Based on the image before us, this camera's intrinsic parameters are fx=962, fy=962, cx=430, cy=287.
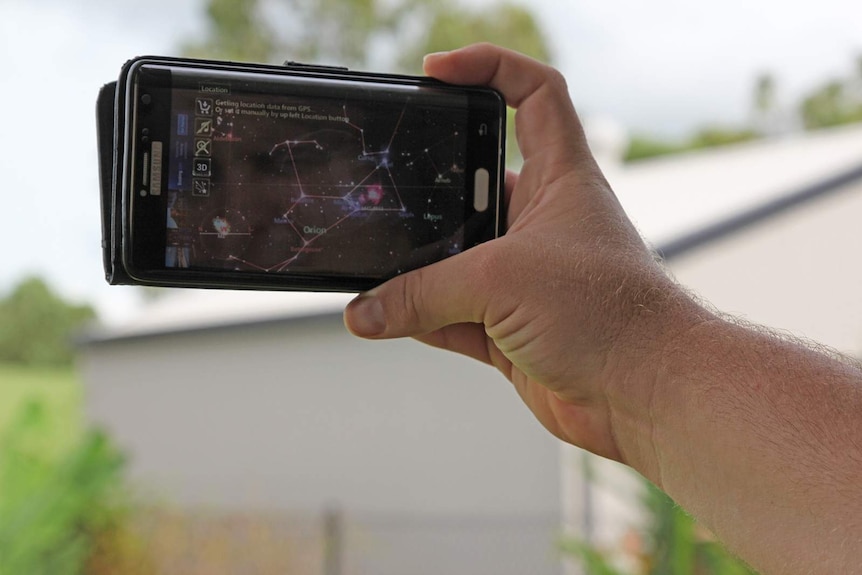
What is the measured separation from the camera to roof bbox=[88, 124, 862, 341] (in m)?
4.80

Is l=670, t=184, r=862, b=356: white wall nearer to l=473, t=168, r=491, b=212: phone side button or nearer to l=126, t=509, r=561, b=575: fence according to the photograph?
l=126, t=509, r=561, b=575: fence

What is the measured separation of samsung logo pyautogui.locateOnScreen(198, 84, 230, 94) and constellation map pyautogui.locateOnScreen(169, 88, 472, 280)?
0.6 inches

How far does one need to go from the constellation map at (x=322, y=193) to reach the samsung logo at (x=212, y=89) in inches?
0.6

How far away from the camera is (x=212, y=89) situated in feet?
3.67

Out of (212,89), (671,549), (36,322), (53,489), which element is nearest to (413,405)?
(53,489)

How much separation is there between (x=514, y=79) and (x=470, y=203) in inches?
6.3

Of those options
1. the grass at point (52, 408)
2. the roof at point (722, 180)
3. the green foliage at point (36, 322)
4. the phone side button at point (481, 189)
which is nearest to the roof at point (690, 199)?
the roof at point (722, 180)

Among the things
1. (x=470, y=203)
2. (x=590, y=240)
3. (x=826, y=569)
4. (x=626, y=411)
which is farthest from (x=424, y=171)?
(x=826, y=569)

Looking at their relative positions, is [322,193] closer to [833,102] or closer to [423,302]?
[423,302]

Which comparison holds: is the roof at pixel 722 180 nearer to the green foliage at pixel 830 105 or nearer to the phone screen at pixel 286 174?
the phone screen at pixel 286 174

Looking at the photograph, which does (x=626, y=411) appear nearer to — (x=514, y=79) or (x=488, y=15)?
(x=514, y=79)

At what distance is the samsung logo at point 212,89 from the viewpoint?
1.12 m

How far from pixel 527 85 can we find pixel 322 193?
28 centimetres

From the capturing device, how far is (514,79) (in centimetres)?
118
